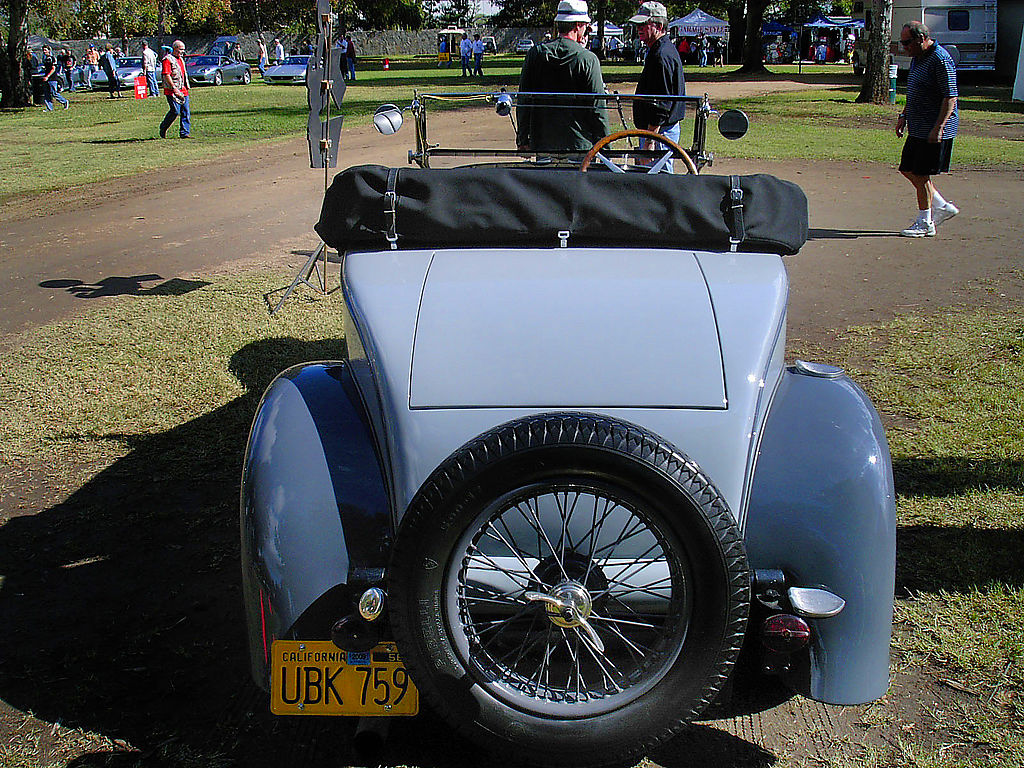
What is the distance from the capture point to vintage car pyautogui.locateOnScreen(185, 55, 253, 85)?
3750cm

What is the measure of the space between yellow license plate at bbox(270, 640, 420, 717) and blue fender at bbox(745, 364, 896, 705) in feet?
3.15

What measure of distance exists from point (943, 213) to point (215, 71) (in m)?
35.3

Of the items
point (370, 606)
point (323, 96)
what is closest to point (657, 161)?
point (370, 606)

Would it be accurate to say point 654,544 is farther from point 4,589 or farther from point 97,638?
point 4,589

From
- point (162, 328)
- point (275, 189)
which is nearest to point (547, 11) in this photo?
point (275, 189)

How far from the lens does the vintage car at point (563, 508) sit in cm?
202

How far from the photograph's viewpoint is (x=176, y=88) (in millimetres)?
16578

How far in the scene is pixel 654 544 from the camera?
229 centimetres

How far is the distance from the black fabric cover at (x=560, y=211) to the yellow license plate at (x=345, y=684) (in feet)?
4.79

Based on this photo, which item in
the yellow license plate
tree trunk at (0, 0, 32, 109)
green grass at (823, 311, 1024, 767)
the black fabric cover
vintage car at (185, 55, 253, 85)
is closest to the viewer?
the yellow license plate

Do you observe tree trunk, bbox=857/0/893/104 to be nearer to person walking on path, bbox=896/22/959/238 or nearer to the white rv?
the white rv

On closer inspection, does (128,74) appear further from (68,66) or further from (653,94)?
(653,94)

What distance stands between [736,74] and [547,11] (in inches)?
1540

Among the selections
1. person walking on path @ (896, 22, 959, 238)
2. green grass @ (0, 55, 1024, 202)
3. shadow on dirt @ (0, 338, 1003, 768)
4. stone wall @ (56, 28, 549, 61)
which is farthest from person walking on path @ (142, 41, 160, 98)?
shadow on dirt @ (0, 338, 1003, 768)
